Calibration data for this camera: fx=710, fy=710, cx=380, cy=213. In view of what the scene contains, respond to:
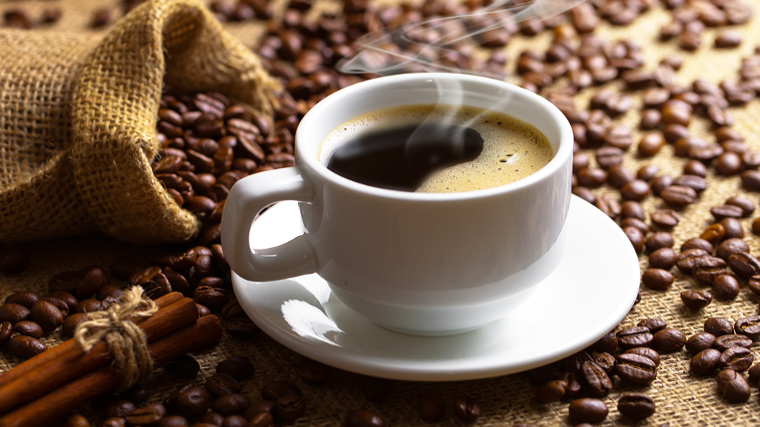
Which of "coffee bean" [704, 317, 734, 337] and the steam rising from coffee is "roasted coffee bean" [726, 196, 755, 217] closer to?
"coffee bean" [704, 317, 734, 337]

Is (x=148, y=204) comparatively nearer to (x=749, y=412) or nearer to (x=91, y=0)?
(x=749, y=412)

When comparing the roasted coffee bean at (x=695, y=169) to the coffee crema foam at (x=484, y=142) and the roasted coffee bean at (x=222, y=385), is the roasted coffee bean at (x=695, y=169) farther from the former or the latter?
the roasted coffee bean at (x=222, y=385)

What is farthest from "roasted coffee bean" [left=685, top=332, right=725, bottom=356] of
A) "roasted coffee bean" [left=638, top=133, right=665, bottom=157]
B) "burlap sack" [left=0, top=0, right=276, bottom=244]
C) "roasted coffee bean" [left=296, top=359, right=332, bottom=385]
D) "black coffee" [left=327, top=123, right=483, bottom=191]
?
"burlap sack" [left=0, top=0, right=276, bottom=244]

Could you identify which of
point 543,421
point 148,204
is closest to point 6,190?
point 148,204

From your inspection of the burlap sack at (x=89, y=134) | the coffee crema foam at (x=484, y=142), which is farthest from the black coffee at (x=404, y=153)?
the burlap sack at (x=89, y=134)

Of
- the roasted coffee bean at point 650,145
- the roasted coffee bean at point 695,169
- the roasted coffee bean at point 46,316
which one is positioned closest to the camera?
the roasted coffee bean at point 46,316
